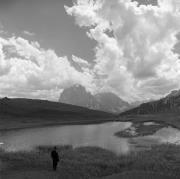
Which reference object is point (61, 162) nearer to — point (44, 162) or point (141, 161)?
point (44, 162)

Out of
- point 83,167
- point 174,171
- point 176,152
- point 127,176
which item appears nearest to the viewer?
point 127,176

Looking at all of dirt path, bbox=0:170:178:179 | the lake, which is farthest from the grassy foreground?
the lake

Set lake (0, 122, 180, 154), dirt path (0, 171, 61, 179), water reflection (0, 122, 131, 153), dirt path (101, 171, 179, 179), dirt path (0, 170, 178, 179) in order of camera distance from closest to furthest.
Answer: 1. dirt path (101, 171, 179, 179)
2. dirt path (0, 170, 178, 179)
3. dirt path (0, 171, 61, 179)
4. lake (0, 122, 180, 154)
5. water reflection (0, 122, 131, 153)

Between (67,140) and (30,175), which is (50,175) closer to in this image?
(30,175)

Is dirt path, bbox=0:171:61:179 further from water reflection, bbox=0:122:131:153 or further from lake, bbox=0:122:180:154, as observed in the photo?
water reflection, bbox=0:122:131:153

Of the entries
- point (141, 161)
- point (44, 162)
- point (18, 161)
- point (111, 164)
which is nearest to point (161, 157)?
point (141, 161)

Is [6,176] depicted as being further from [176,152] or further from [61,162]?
[176,152]

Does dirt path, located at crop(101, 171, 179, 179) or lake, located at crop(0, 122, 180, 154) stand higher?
dirt path, located at crop(101, 171, 179, 179)

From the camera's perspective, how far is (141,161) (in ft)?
142

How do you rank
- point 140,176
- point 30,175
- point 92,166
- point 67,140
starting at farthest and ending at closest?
point 67,140 < point 92,166 < point 30,175 < point 140,176

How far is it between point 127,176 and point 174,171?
824cm

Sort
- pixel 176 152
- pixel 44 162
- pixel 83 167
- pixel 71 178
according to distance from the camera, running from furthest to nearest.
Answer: pixel 176 152 < pixel 44 162 < pixel 83 167 < pixel 71 178

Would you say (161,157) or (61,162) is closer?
(61,162)

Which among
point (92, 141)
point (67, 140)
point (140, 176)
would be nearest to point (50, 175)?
point (140, 176)
